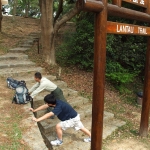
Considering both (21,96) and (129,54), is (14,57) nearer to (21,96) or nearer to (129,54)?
(21,96)

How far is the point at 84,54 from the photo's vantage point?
30.7 feet

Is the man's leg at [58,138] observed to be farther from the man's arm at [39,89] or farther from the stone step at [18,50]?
the stone step at [18,50]

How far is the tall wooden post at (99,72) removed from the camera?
127 inches

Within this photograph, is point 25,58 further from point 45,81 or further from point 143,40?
point 143,40

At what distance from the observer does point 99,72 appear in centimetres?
336

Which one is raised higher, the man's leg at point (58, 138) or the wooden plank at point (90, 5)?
the wooden plank at point (90, 5)

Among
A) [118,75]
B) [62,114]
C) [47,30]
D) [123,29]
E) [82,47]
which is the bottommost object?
[62,114]

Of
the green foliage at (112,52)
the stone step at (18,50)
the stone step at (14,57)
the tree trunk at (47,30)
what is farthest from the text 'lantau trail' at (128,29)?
the stone step at (18,50)

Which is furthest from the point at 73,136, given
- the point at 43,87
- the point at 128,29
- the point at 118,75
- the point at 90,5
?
the point at 118,75

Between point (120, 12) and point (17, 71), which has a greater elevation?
point (120, 12)

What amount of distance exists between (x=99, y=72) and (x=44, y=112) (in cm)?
292

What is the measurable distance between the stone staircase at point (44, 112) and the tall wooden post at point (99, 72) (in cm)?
99

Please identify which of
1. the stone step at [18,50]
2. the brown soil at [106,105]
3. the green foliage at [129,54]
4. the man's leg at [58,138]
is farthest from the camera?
the stone step at [18,50]

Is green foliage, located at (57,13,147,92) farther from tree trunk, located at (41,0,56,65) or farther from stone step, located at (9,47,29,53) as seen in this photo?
stone step, located at (9,47,29,53)
